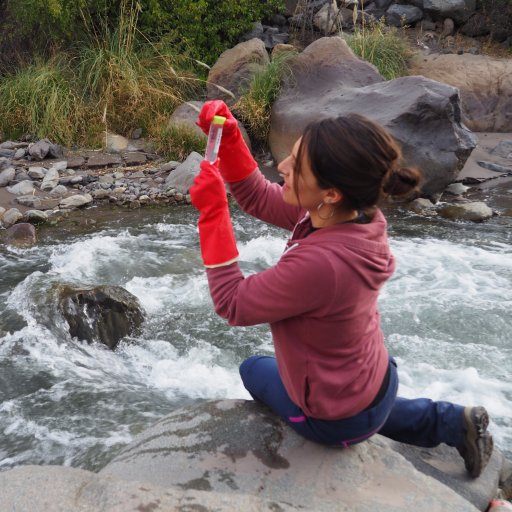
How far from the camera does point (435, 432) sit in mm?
2188

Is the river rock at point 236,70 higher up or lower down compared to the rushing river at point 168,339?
higher up

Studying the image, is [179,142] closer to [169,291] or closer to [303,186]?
[169,291]

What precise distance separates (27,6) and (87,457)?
22.2ft

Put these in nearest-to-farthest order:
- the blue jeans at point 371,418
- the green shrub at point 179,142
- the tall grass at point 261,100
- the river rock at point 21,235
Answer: the blue jeans at point 371,418 < the river rock at point 21,235 < the green shrub at point 179,142 < the tall grass at point 261,100

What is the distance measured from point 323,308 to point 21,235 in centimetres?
427

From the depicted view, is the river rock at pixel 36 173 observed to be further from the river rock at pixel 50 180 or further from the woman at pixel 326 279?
the woman at pixel 326 279

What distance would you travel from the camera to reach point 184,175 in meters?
6.60

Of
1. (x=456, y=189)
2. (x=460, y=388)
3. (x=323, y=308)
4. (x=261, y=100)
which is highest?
(x=323, y=308)

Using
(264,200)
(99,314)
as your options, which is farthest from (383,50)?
(264,200)

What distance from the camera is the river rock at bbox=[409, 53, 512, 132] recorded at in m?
8.45

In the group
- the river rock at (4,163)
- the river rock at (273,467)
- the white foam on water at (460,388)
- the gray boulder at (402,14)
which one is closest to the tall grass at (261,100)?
the river rock at (4,163)

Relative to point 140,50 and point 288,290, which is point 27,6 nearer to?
point 140,50

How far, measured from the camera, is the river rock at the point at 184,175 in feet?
21.4

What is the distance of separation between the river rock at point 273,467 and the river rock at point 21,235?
3.60m
